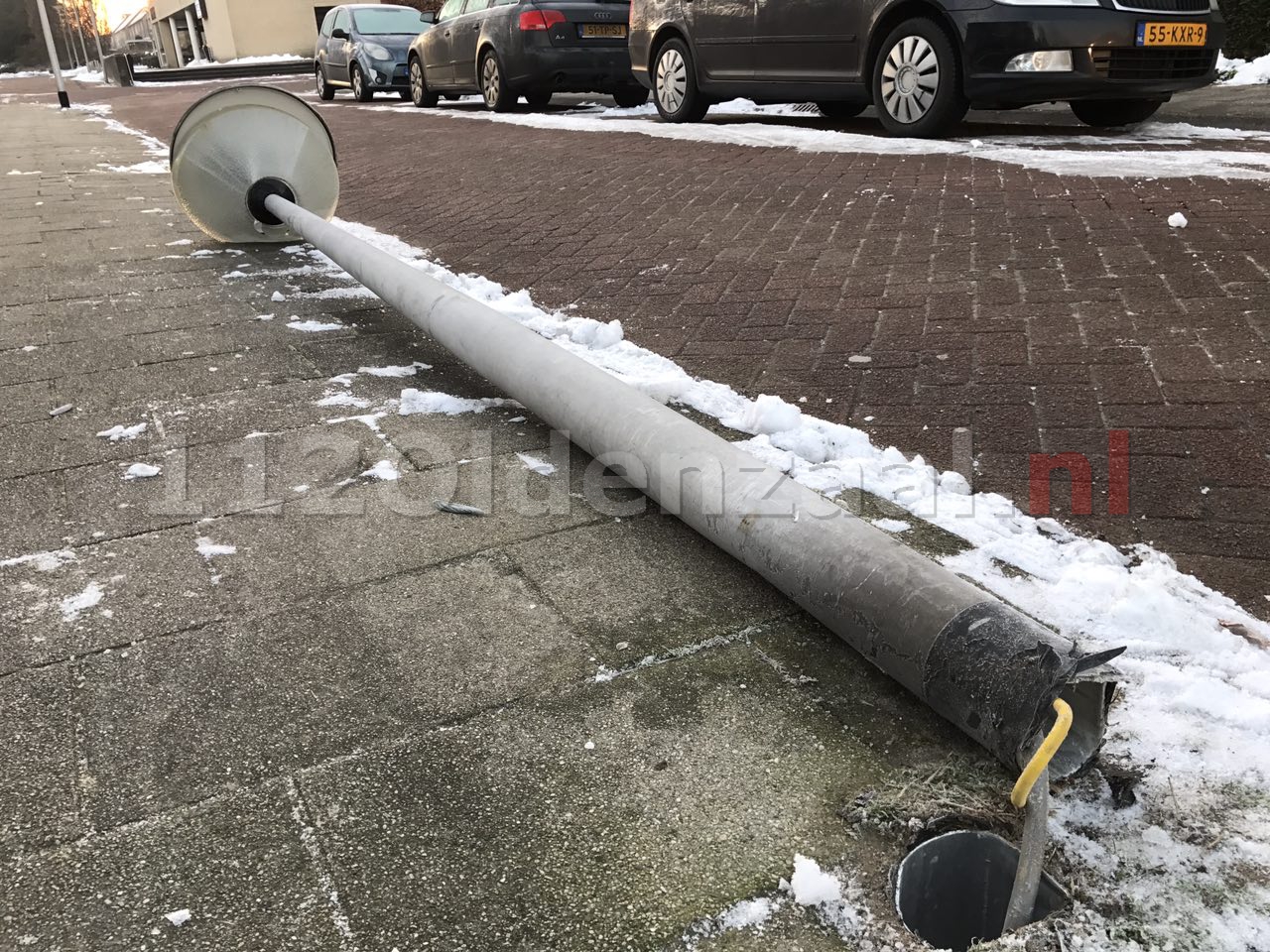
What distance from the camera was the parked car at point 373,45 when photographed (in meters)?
16.2

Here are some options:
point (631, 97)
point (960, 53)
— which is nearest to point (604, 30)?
point (631, 97)

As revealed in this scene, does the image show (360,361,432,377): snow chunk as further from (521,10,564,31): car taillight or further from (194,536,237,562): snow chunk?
(521,10,564,31): car taillight

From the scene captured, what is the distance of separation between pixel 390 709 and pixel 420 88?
46.1 feet

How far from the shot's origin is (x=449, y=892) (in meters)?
1.47

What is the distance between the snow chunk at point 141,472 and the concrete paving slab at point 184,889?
4.73ft

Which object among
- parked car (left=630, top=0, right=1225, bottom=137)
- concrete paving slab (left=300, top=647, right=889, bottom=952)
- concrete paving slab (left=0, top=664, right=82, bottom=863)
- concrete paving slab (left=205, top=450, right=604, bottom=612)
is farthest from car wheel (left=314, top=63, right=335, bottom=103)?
concrete paving slab (left=300, top=647, right=889, bottom=952)

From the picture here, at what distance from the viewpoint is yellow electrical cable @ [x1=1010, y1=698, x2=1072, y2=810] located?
4.70 feet

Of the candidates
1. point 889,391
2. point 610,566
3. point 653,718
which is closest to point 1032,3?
point 889,391

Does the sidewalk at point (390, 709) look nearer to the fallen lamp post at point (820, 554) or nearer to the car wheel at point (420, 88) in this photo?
the fallen lamp post at point (820, 554)

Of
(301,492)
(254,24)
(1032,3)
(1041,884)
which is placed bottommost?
(1041,884)

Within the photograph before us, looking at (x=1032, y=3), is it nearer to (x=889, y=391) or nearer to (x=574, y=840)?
(x=889, y=391)

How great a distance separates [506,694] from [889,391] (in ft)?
5.94

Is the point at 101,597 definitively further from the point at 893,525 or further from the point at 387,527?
the point at 893,525

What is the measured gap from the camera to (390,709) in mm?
1864
